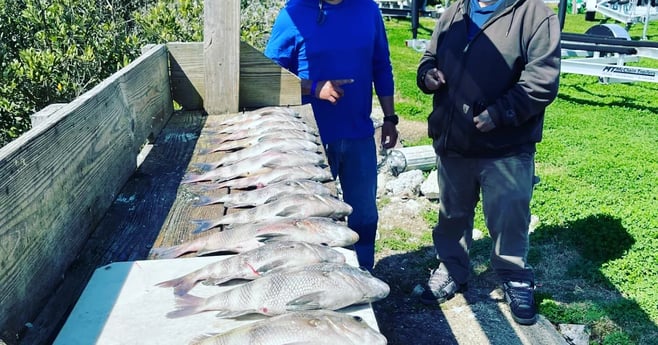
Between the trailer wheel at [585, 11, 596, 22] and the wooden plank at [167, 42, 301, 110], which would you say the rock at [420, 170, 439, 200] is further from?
the trailer wheel at [585, 11, 596, 22]

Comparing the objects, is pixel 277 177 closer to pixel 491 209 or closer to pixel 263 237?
pixel 263 237

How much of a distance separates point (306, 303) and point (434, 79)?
275 centimetres

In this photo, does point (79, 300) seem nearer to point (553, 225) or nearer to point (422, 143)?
point (553, 225)

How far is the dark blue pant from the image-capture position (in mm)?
4500

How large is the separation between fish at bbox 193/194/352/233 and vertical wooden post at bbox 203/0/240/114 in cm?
188

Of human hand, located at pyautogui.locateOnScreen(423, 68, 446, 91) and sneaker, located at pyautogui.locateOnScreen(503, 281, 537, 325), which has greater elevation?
human hand, located at pyautogui.locateOnScreen(423, 68, 446, 91)

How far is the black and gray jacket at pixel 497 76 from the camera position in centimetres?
386

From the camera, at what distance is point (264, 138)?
3750 mm

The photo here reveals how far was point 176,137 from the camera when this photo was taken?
13.2 feet

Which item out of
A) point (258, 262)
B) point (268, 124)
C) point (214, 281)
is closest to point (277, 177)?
point (268, 124)

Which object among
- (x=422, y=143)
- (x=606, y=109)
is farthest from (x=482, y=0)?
(x=606, y=109)

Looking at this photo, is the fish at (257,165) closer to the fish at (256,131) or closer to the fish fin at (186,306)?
the fish at (256,131)

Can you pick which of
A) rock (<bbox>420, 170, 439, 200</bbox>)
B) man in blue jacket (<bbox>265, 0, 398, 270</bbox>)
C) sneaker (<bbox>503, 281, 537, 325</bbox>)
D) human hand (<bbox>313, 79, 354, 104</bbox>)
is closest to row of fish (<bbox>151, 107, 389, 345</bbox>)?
human hand (<bbox>313, 79, 354, 104</bbox>)

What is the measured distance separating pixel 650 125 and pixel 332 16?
7.39 meters
